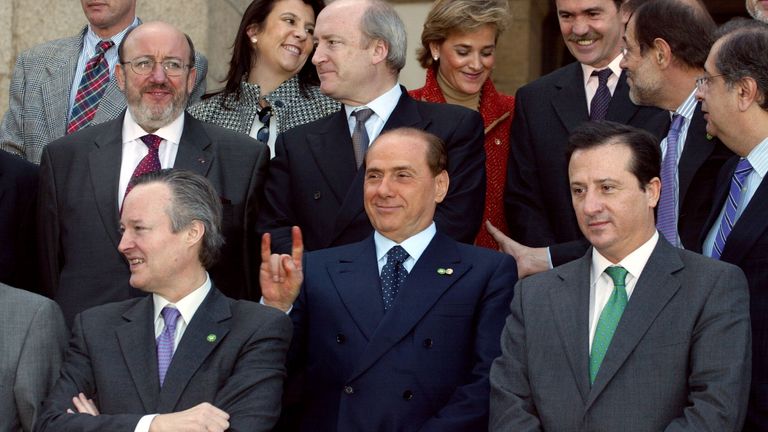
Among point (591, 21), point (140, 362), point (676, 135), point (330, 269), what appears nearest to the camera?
point (140, 362)

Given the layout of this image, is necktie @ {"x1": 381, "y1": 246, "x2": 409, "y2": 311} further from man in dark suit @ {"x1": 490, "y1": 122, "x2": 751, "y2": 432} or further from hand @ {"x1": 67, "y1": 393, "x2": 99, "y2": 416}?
hand @ {"x1": 67, "y1": 393, "x2": 99, "y2": 416}

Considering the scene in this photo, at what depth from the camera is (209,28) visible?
25.7 feet

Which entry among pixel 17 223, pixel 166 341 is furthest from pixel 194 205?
pixel 17 223

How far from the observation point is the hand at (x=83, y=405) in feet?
16.4

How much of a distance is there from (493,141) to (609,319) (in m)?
1.89

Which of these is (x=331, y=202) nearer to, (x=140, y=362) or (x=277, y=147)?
(x=277, y=147)

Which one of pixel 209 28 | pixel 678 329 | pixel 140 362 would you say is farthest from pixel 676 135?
pixel 209 28

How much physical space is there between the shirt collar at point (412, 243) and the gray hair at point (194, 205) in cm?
59

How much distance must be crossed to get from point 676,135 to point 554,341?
54.4 inches

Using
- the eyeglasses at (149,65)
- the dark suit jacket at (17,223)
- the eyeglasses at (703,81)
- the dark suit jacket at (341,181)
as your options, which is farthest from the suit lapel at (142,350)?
the eyeglasses at (703,81)

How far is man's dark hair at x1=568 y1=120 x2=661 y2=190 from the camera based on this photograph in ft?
16.6

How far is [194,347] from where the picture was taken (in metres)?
5.11

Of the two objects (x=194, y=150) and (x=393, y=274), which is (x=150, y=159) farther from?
(x=393, y=274)

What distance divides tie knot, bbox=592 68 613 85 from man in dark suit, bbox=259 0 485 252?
69cm
